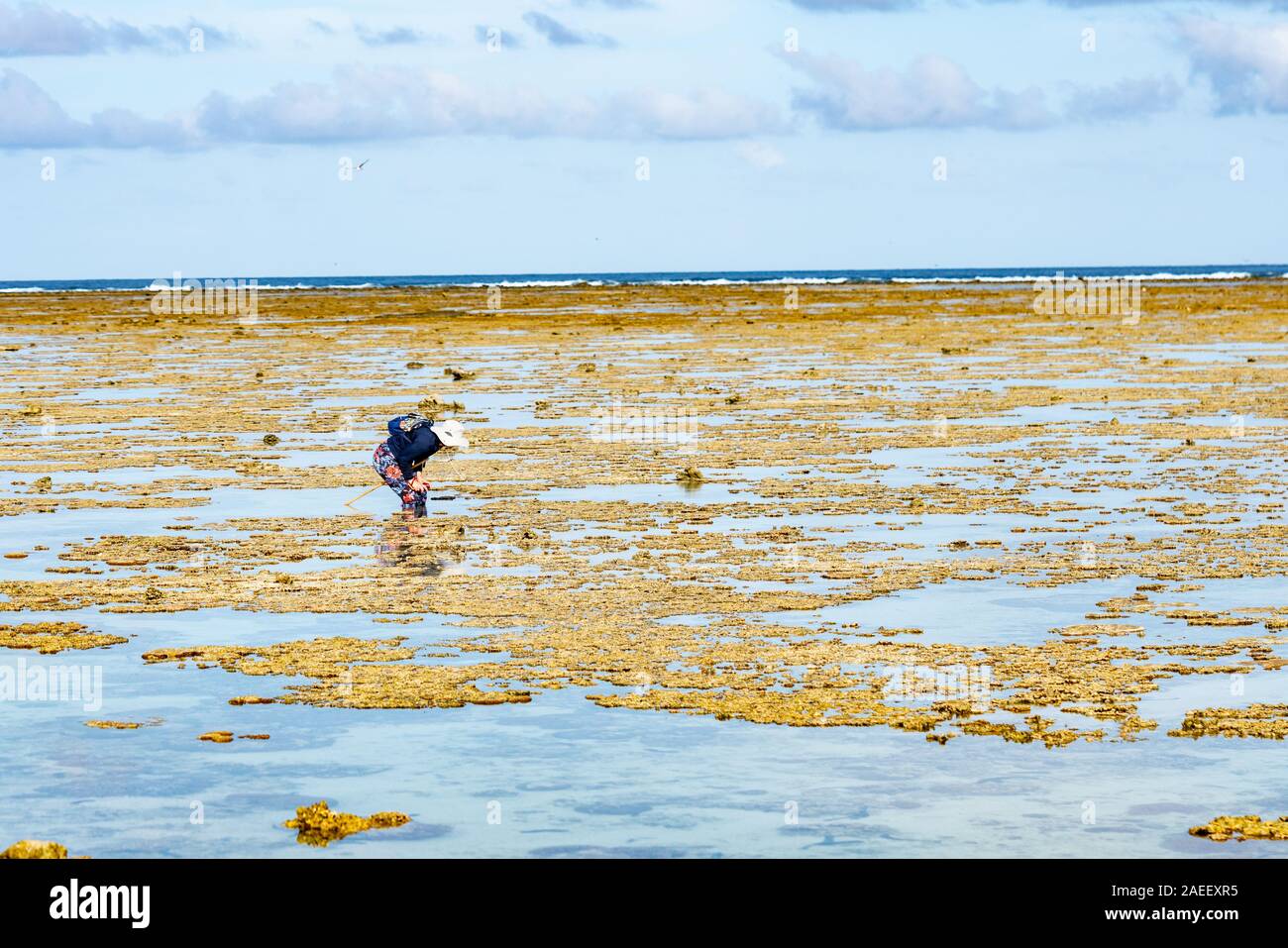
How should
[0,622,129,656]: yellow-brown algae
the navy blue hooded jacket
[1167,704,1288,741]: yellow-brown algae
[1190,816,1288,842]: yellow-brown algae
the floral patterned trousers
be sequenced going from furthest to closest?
the floral patterned trousers → the navy blue hooded jacket → [0,622,129,656]: yellow-brown algae → [1167,704,1288,741]: yellow-brown algae → [1190,816,1288,842]: yellow-brown algae

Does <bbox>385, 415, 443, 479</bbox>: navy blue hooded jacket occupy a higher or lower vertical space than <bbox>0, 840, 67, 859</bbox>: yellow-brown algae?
higher

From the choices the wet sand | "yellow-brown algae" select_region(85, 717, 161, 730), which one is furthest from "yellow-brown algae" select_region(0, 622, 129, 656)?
"yellow-brown algae" select_region(85, 717, 161, 730)

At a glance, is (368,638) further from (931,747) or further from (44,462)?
(44,462)

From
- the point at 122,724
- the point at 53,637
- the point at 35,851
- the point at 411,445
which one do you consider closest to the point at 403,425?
the point at 411,445

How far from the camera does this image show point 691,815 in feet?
33.2

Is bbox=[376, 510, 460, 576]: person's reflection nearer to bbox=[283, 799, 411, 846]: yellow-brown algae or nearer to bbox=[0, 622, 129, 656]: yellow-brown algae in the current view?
bbox=[0, 622, 129, 656]: yellow-brown algae

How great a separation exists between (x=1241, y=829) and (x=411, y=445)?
13.2 meters

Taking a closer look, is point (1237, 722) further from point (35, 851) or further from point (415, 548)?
point (415, 548)

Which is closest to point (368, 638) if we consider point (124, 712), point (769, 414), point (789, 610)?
point (124, 712)

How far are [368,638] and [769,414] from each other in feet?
69.4

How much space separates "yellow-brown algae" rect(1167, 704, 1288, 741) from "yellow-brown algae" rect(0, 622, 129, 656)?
8.24 metres

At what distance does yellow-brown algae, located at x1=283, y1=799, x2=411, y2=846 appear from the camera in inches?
389

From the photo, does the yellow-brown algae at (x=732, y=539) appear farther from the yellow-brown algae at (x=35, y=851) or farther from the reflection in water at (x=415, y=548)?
the yellow-brown algae at (x=35, y=851)

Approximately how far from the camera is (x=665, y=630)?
14758mm
